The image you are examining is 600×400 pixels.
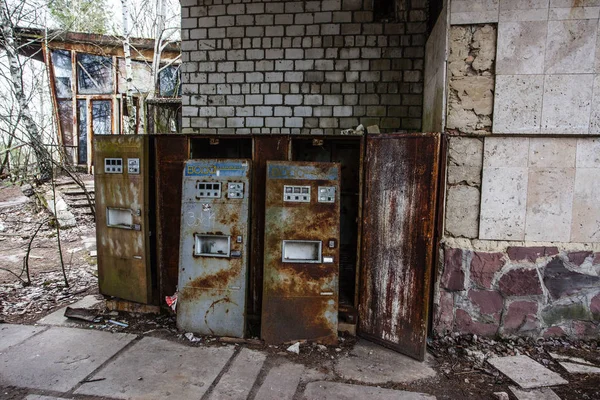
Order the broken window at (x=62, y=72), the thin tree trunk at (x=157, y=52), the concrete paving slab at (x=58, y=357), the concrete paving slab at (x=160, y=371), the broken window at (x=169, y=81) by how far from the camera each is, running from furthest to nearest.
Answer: the broken window at (x=169, y=81)
the broken window at (x=62, y=72)
the thin tree trunk at (x=157, y=52)
the concrete paving slab at (x=58, y=357)
the concrete paving slab at (x=160, y=371)

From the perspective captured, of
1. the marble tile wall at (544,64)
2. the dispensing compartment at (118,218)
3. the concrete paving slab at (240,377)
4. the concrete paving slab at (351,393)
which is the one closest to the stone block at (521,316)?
the concrete paving slab at (351,393)

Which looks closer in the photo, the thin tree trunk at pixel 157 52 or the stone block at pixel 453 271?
the stone block at pixel 453 271

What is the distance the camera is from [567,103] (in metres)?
2.97

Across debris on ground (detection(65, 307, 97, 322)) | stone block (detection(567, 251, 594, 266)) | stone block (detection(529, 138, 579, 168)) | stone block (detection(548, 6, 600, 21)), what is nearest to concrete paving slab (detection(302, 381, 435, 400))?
stone block (detection(567, 251, 594, 266))

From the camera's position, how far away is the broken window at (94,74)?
11.2 metres

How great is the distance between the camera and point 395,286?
9.96 feet

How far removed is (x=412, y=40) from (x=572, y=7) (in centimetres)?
200

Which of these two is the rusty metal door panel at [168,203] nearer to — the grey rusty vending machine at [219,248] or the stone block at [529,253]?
the grey rusty vending machine at [219,248]

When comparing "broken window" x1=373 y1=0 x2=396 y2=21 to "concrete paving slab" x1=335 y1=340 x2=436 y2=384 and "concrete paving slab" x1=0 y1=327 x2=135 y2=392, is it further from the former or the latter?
"concrete paving slab" x1=0 y1=327 x2=135 y2=392

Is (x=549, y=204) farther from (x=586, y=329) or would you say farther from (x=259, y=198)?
(x=259, y=198)

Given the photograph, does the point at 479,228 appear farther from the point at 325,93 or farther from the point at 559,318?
the point at 325,93

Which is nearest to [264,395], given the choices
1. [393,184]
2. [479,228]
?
[393,184]

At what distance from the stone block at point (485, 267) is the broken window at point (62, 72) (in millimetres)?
12826

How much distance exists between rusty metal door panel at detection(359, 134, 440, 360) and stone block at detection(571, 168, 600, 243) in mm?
1306
